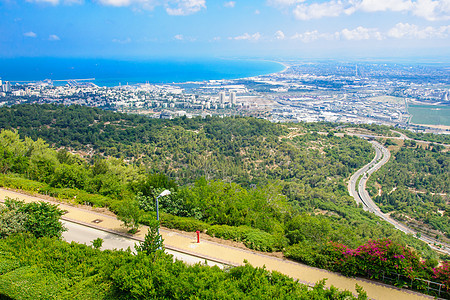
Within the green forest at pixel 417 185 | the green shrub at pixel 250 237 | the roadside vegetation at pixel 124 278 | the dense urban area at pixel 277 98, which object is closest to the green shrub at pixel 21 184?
the roadside vegetation at pixel 124 278

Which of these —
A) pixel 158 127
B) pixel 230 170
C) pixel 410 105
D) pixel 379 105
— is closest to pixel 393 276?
pixel 230 170

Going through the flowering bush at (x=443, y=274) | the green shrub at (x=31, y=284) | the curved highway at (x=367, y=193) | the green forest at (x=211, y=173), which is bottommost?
the curved highway at (x=367, y=193)

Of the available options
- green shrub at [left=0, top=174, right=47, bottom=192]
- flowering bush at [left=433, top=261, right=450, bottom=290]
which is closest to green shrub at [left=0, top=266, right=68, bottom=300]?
flowering bush at [left=433, top=261, right=450, bottom=290]

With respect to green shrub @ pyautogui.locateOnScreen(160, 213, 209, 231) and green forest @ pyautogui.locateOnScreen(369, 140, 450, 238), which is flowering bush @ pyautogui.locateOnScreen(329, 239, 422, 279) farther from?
green forest @ pyautogui.locateOnScreen(369, 140, 450, 238)

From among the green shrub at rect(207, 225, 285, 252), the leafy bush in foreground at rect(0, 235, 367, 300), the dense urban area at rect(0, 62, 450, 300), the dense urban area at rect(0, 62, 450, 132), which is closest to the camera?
the leafy bush in foreground at rect(0, 235, 367, 300)

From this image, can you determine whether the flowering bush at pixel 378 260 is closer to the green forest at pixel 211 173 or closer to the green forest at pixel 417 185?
the green forest at pixel 211 173

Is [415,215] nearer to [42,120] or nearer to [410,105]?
[42,120]
